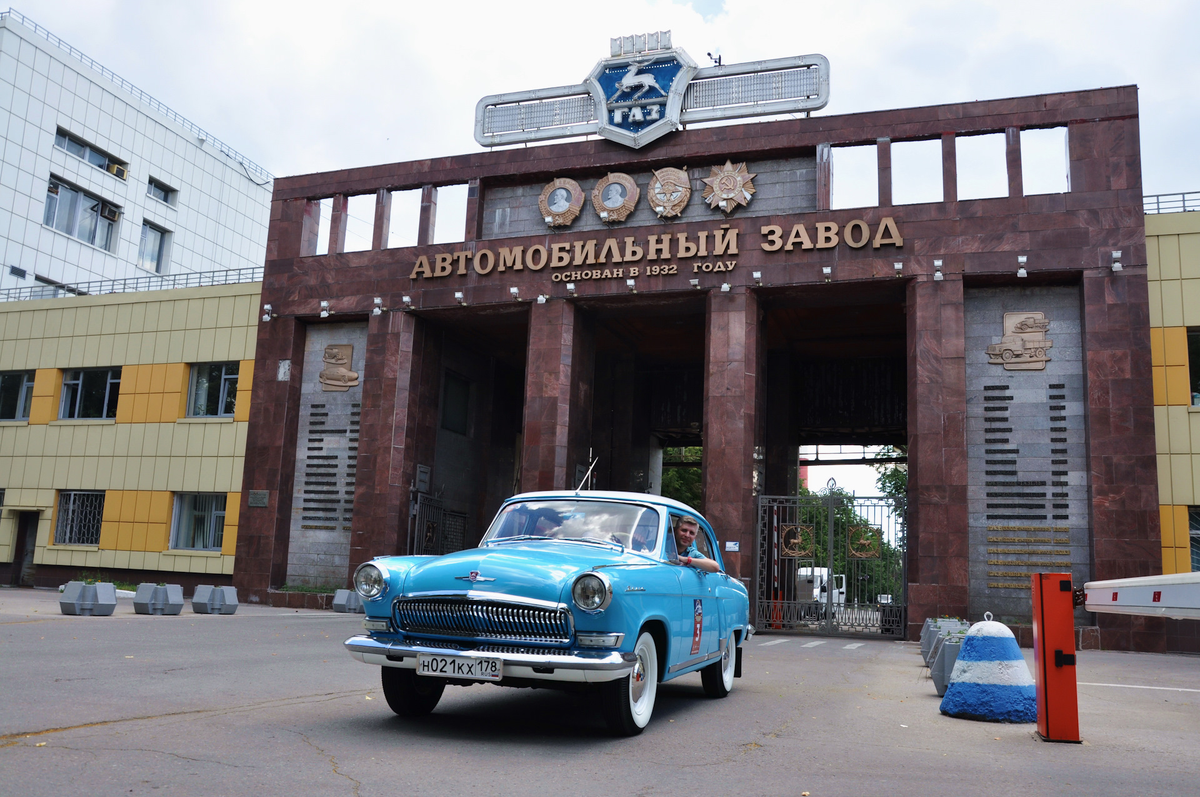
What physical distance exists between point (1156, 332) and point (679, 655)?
15.9 metres

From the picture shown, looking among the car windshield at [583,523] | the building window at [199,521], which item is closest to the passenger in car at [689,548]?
the car windshield at [583,523]

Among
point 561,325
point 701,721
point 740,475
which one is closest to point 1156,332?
point 740,475

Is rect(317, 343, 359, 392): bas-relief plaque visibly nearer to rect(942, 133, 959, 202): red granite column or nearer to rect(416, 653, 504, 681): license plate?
rect(942, 133, 959, 202): red granite column

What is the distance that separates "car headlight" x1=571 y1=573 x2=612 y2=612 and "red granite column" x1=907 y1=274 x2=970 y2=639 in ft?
46.8

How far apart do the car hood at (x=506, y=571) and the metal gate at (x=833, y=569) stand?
14353 mm

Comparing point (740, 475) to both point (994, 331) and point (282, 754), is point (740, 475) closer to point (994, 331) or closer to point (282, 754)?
point (994, 331)

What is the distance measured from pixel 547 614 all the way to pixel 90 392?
26266mm

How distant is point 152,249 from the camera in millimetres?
46375

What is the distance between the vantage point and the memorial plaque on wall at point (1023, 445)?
60.2 feet

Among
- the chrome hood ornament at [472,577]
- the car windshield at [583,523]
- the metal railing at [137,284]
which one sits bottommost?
the chrome hood ornament at [472,577]

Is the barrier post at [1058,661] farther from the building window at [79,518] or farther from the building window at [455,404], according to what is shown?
the building window at [79,518]

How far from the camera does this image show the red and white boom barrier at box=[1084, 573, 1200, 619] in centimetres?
401

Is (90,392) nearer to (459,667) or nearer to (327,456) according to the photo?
(327,456)

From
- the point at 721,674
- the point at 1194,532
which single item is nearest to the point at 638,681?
the point at 721,674
